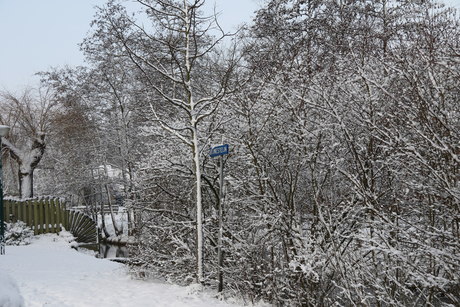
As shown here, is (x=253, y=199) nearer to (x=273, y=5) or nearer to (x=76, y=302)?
(x=76, y=302)

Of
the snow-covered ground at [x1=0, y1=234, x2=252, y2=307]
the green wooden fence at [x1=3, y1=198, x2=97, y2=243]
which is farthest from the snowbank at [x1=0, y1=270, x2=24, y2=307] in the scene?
the green wooden fence at [x1=3, y1=198, x2=97, y2=243]

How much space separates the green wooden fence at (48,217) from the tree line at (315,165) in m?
7.29

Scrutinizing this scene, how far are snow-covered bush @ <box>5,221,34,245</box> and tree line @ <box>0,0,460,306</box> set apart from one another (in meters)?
6.78

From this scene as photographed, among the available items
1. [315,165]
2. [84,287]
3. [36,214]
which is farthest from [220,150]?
[36,214]

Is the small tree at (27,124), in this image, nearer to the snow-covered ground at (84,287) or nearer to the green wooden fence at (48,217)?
the green wooden fence at (48,217)

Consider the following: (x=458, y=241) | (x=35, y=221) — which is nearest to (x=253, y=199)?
(x=458, y=241)

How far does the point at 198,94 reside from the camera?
1552cm

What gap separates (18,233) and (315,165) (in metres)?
12.3

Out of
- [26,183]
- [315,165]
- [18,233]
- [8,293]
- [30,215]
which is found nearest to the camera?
[8,293]

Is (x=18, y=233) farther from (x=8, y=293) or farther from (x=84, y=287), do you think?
(x=8, y=293)

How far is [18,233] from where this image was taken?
13844 millimetres

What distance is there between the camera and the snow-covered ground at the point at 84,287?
612 centimetres

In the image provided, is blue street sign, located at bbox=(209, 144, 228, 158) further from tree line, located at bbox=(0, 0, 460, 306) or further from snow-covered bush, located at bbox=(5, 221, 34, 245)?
snow-covered bush, located at bbox=(5, 221, 34, 245)

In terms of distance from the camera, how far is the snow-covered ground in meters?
6.12
